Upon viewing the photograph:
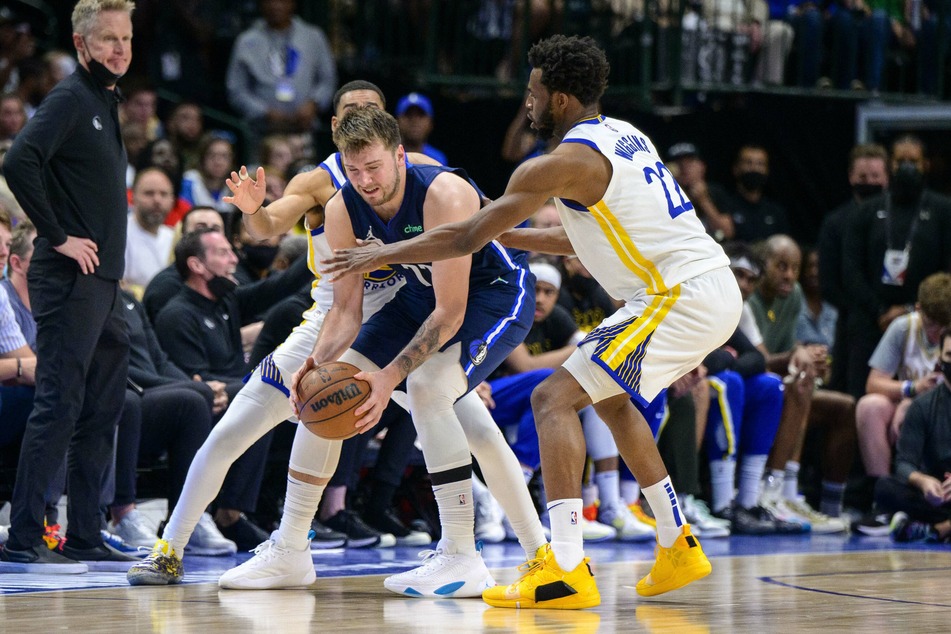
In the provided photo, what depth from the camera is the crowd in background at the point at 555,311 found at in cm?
657

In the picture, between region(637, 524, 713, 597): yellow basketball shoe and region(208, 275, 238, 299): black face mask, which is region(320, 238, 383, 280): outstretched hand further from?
region(208, 275, 238, 299): black face mask

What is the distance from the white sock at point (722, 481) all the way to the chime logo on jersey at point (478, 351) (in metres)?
3.47

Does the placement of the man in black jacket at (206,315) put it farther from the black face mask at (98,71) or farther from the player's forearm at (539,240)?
the player's forearm at (539,240)

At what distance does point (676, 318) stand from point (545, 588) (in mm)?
1009

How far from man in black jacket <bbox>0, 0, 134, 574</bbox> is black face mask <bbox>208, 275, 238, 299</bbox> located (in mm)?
1328

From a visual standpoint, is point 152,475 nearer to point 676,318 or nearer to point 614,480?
point 614,480

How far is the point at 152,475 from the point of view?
22.1ft

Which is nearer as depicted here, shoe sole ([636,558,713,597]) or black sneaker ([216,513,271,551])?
shoe sole ([636,558,713,597])

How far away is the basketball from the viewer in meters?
4.61

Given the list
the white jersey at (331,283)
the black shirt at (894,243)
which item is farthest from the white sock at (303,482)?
the black shirt at (894,243)

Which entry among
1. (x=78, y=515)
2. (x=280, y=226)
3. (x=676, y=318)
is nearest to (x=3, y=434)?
(x=78, y=515)

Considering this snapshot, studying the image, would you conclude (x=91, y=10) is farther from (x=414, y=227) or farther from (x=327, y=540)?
(x=327, y=540)

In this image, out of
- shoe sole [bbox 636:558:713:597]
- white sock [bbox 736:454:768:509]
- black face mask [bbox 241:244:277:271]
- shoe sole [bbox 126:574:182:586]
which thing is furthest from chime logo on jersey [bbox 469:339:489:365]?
white sock [bbox 736:454:768:509]

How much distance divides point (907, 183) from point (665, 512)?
5.08 metres
